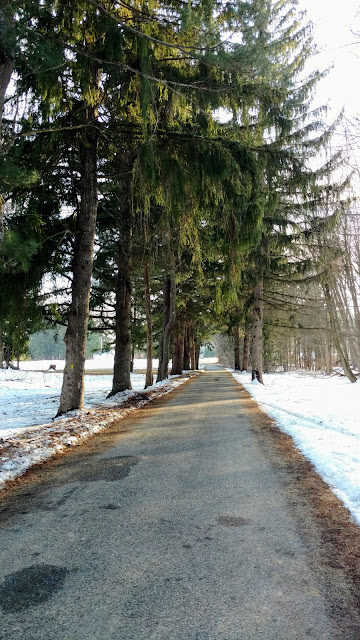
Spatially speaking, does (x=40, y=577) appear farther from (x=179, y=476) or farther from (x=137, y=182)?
(x=137, y=182)

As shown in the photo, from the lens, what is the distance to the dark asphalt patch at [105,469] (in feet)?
14.8

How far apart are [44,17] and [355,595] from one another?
289 inches

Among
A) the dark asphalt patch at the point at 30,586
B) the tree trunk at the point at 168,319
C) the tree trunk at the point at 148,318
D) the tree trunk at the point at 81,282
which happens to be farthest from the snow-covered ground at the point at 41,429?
the tree trunk at the point at 168,319

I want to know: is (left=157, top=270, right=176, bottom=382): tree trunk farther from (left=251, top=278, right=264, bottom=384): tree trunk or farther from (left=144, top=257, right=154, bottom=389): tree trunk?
(left=251, top=278, right=264, bottom=384): tree trunk

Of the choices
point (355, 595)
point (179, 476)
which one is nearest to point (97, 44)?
point (179, 476)

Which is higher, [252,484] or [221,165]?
[221,165]

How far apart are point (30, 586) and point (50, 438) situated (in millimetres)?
3923

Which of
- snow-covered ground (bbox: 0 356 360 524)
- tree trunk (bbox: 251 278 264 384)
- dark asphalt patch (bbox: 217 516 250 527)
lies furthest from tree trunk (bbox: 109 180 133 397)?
dark asphalt patch (bbox: 217 516 250 527)

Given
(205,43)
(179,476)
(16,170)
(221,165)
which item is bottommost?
(179,476)

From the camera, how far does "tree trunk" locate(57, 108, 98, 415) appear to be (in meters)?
8.51

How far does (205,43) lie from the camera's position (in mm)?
5859

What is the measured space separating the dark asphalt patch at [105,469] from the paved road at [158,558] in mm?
23

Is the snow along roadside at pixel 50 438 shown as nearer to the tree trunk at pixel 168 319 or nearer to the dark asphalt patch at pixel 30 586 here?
the dark asphalt patch at pixel 30 586

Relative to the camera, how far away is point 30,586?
235 cm
